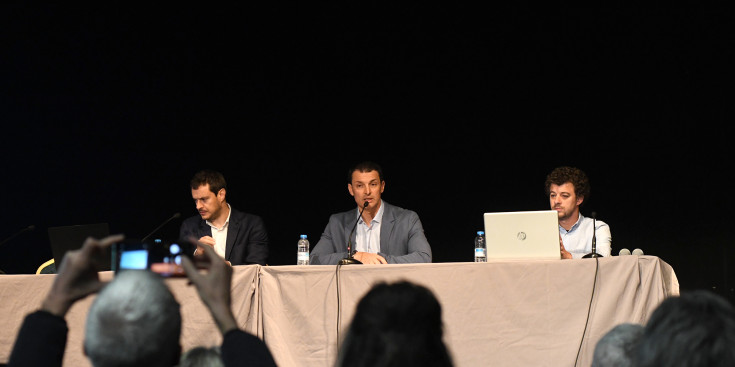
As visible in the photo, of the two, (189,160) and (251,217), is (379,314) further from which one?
(189,160)

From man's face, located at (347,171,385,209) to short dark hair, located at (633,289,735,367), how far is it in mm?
3383

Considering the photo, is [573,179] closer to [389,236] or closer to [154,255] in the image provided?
[389,236]

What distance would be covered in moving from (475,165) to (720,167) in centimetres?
154

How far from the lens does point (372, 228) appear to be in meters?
4.50

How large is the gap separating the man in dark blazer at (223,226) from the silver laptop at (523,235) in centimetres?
151

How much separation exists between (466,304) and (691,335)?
227 centimetres

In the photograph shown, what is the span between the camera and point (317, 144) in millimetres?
5398

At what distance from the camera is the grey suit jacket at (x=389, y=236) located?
426 centimetres

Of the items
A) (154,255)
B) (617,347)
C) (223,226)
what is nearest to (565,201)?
(223,226)

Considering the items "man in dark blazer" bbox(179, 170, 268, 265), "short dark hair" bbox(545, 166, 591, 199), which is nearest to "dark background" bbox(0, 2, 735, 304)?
"short dark hair" bbox(545, 166, 591, 199)

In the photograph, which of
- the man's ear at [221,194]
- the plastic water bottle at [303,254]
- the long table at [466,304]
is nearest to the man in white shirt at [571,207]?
the long table at [466,304]

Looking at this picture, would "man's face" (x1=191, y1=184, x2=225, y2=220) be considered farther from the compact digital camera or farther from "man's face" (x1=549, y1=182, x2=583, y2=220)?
the compact digital camera

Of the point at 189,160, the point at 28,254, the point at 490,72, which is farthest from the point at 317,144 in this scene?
the point at 28,254

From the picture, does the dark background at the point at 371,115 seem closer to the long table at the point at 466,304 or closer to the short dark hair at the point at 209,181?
the short dark hair at the point at 209,181
